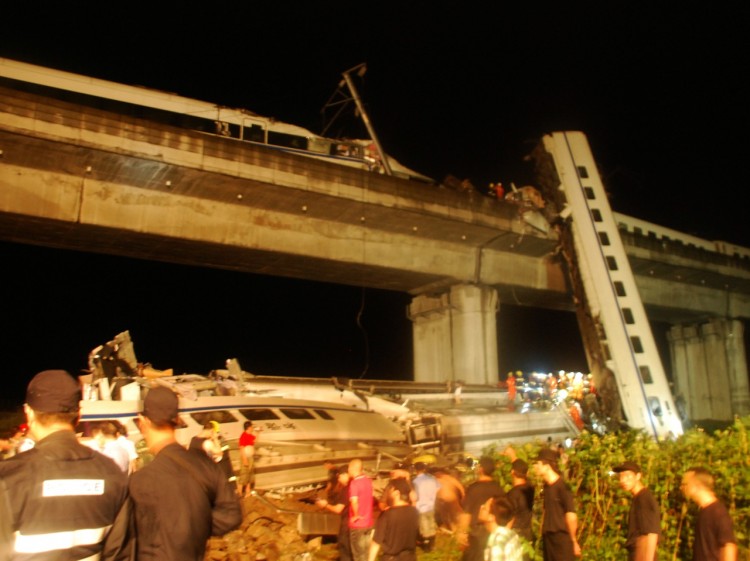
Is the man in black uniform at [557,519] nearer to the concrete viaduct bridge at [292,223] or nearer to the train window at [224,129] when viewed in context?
the concrete viaduct bridge at [292,223]

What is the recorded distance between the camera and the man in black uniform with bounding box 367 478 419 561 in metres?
6.52

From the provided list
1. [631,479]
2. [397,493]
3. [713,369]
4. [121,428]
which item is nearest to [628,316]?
[713,369]

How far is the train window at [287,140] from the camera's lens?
66.1 feet

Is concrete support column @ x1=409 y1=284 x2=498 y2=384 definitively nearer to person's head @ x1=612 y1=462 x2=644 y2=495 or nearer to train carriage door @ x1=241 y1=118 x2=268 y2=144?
train carriage door @ x1=241 y1=118 x2=268 y2=144

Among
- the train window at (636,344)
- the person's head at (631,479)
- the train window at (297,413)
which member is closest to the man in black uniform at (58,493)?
the person's head at (631,479)

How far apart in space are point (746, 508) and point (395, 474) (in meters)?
4.31

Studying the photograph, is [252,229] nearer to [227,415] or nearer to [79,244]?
[79,244]

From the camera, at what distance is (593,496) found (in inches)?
320

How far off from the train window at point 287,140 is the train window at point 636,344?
1327 cm

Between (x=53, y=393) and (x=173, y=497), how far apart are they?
895 mm

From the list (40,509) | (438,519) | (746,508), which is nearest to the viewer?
(40,509)

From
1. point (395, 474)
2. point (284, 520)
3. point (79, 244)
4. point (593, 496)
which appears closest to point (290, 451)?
point (284, 520)

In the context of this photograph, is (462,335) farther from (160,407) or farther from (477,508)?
(160,407)

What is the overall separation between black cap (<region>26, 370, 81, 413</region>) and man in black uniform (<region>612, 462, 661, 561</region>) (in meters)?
5.62
